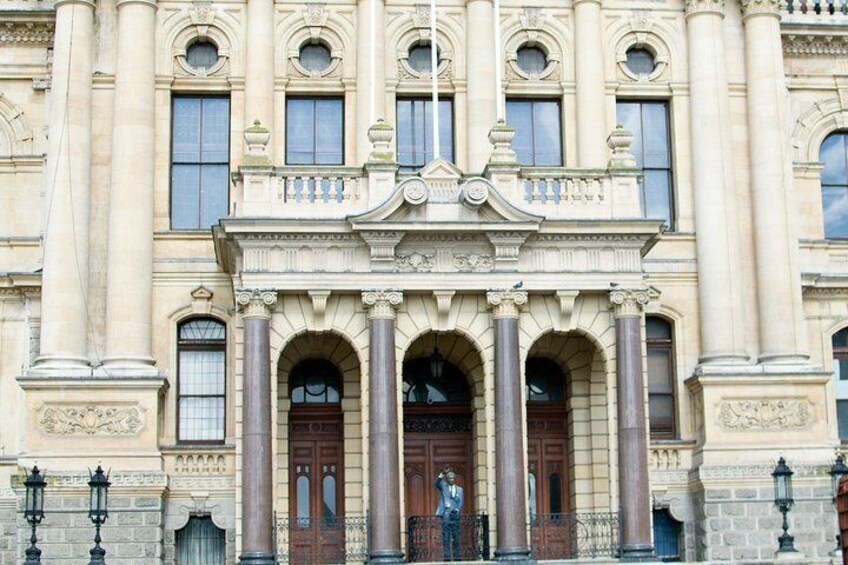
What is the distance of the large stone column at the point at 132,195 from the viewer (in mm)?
34031

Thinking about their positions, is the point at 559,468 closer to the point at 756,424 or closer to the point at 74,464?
the point at 756,424

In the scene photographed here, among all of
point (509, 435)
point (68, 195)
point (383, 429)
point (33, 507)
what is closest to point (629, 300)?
point (509, 435)

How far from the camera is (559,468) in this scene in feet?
116

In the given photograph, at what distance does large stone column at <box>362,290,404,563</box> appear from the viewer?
100ft

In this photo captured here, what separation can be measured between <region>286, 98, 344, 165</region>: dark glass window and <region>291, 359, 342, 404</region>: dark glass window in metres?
4.78

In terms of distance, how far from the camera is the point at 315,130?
120ft

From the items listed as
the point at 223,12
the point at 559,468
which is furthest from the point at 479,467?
the point at 223,12

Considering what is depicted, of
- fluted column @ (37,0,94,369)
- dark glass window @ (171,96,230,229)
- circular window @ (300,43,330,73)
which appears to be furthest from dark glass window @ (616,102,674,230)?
fluted column @ (37,0,94,369)

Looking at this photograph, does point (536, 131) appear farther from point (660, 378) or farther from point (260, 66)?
point (260, 66)

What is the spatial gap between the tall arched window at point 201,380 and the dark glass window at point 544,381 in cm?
694

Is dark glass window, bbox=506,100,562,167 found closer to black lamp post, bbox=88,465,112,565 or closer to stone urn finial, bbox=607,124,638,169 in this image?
stone urn finial, bbox=607,124,638,169

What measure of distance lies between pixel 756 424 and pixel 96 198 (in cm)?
1554

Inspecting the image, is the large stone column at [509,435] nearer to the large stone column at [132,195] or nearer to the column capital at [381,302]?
the column capital at [381,302]

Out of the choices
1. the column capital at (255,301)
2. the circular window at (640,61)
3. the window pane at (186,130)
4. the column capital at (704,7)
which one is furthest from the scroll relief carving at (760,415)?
the window pane at (186,130)
